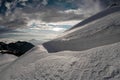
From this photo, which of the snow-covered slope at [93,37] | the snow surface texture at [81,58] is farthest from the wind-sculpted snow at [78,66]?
the snow-covered slope at [93,37]

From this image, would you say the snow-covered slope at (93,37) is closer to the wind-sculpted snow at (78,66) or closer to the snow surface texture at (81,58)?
the snow surface texture at (81,58)

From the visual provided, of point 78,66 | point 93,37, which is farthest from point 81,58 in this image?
point 93,37

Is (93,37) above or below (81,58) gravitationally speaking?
above

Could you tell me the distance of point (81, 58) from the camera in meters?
7.52

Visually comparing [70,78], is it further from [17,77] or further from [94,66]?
[17,77]

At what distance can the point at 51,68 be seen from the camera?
7.70 meters

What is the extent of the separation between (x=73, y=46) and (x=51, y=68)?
85.7 inches

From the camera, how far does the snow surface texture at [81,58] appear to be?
6586 millimetres

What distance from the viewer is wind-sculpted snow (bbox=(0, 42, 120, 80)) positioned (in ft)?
21.0

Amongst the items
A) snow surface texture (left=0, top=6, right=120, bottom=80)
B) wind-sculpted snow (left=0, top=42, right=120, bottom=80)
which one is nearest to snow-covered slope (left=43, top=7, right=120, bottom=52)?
snow surface texture (left=0, top=6, right=120, bottom=80)

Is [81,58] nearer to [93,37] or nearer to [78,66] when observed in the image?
[78,66]

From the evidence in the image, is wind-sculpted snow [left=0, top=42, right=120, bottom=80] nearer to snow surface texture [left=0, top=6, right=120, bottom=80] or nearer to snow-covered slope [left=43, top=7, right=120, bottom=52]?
snow surface texture [left=0, top=6, right=120, bottom=80]

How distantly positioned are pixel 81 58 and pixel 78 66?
419mm

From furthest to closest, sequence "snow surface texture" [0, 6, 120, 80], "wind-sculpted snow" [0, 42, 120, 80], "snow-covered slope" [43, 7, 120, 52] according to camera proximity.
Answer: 1. "snow-covered slope" [43, 7, 120, 52]
2. "snow surface texture" [0, 6, 120, 80]
3. "wind-sculpted snow" [0, 42, 120, 80]
